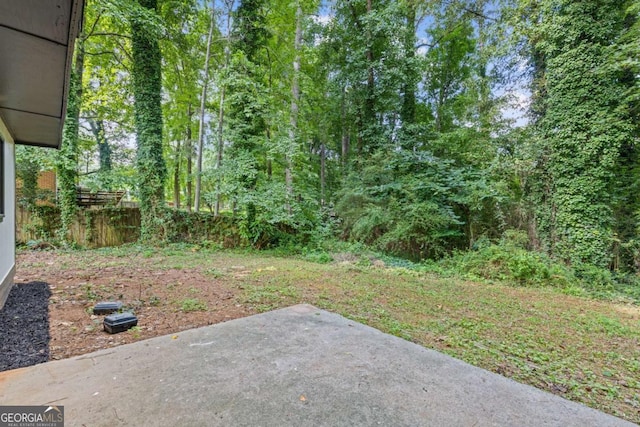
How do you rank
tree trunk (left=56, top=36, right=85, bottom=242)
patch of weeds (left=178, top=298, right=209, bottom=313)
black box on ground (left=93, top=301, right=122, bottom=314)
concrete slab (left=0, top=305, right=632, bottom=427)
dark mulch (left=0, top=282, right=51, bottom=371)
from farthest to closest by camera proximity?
tree trunk (left=56, top=36, right=85, bottom=242) < patch of weeds (left=178, top=298, right=209, bottom=313) < black box on ground (left=93, top=301, right=122, bottom=314) < dark mulch (left=0, top=282, right=51, bottom=371) < concrete slab (left=0, top=305, right=632, bottom=427)

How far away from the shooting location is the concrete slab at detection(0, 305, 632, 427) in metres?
1.43

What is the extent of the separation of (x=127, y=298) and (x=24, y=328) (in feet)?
3.15

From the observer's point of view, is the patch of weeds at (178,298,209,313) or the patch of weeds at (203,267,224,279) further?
the patch of weeds at (203,267,224,279)

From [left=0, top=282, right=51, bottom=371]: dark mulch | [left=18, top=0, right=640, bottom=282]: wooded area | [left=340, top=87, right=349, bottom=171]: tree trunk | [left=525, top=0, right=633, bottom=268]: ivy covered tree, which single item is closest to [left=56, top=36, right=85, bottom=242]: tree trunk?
[left=18, top=0, right=640, bottom=282]: wooded area

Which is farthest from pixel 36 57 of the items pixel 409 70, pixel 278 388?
pixel 409 70

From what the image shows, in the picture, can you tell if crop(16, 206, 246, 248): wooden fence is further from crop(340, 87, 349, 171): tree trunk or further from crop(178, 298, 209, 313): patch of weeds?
crop(340, 87, 349, 171): tree trunk

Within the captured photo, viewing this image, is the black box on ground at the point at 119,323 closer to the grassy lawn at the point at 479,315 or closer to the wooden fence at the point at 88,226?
the grassy lawn at the point at 479,315

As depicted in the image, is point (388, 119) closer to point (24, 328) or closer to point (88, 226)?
point (88, 226)

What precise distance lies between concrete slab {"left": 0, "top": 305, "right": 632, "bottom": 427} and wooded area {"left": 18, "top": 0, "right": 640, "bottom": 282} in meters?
5.65

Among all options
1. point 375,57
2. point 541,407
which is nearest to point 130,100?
point 375,57

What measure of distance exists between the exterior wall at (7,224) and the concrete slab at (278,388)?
7.45ft

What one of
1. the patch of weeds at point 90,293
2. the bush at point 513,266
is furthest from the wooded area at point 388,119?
the patch of weeds at point 90,293

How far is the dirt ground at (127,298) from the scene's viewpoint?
2.43 m

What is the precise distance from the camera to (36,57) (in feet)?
6.24
